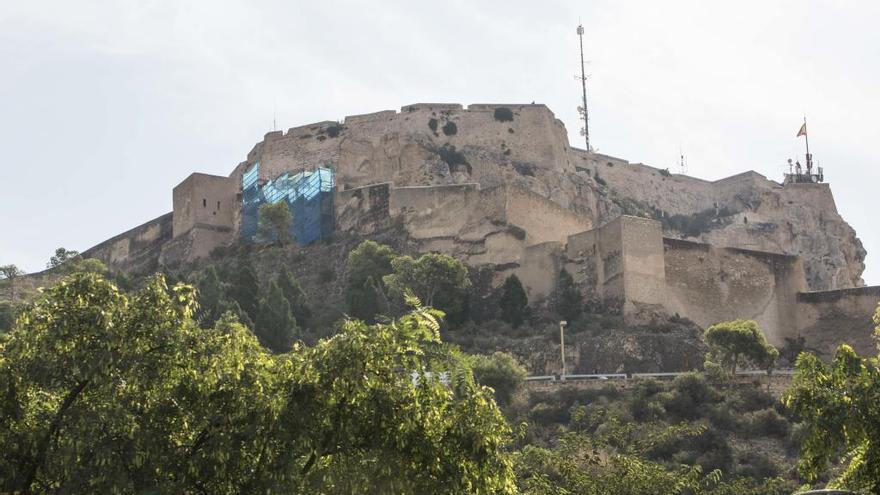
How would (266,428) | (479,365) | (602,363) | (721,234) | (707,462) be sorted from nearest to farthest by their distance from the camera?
(266,428) < (707,462) < (479,365) < (602,363) < (721,234)

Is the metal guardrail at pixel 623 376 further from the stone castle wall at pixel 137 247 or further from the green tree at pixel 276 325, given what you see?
the stone castle wall at pixel 137 247

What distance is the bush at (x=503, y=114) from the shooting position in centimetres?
6078

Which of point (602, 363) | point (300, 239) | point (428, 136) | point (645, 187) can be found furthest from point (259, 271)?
point (645, 187)

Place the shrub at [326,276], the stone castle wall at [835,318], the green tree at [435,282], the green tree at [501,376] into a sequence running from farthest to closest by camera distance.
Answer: the shrub at [326,276] < the stone castle wall at [835,318] < the green tree at [435,282] < the green tree at [501,376]

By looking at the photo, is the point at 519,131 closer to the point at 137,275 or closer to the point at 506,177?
the point at 506,177

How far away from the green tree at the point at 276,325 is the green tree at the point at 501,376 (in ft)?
23.5

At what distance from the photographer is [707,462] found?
1296 inches

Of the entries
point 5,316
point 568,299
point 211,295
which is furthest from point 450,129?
point 5,316

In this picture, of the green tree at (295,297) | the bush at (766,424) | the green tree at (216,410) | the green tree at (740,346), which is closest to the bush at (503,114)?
the green tree at (295,297)

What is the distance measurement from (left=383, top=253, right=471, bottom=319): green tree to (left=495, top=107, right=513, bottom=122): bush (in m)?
16.5

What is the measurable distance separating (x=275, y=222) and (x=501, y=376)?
18427 millimetres

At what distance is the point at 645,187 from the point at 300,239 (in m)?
20.4

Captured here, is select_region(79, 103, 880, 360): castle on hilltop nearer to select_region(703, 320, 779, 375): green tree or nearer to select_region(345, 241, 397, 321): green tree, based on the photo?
select_region(345, 241, 397, 321): green tree

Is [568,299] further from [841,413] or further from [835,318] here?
[841,413]
